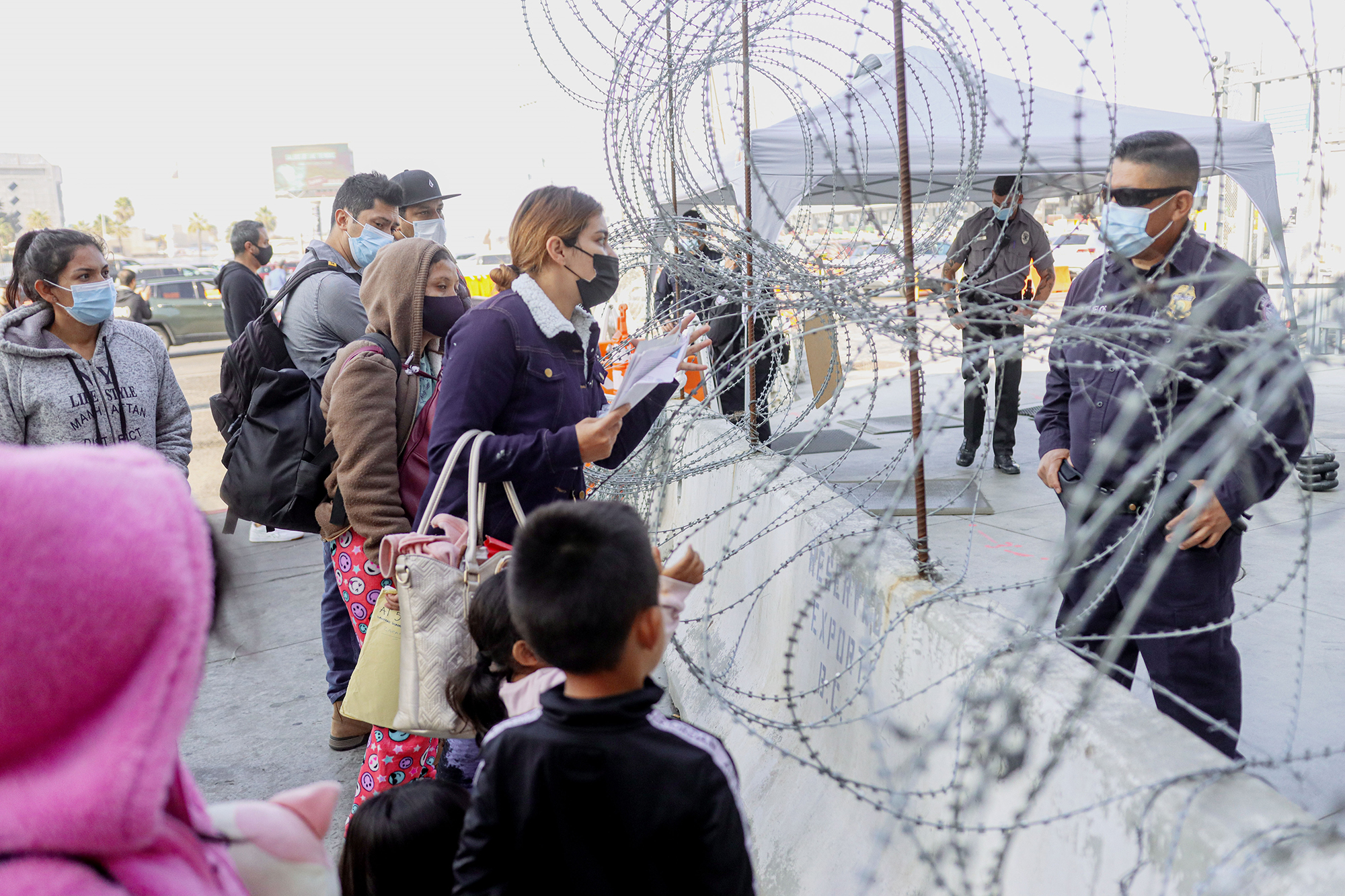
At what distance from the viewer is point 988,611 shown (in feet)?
6.64

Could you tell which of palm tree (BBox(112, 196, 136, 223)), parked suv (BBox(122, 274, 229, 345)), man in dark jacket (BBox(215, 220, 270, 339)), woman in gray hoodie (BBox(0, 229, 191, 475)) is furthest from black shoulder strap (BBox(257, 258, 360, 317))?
palm tree (BBox(112, 196, 136, 223))

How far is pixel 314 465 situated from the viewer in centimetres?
315

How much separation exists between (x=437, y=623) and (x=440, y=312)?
3.56 ft

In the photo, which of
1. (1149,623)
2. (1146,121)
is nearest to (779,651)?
(1149,623)

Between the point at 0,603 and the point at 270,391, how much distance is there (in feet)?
8.52

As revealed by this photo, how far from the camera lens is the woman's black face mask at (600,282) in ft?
8.53

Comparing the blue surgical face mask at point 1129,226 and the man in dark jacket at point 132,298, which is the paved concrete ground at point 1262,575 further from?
the man in dark jacket at point 132,298

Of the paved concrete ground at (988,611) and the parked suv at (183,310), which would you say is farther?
the parked suv at (183,310)

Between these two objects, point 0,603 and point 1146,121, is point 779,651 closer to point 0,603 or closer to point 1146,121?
point 0,603

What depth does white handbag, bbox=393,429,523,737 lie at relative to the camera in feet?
7.51

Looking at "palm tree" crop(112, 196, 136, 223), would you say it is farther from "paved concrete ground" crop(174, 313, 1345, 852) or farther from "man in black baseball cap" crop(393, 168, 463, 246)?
"man in black baseball cap" crop(393, 168, 463, 246)

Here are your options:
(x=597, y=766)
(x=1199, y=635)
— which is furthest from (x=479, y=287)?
(x=597, y=766)

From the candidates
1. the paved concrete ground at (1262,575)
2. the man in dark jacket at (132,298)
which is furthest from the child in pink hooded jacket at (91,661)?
the man in dark jacket at (132,298)

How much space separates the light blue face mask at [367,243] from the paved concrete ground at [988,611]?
4.99 feet
